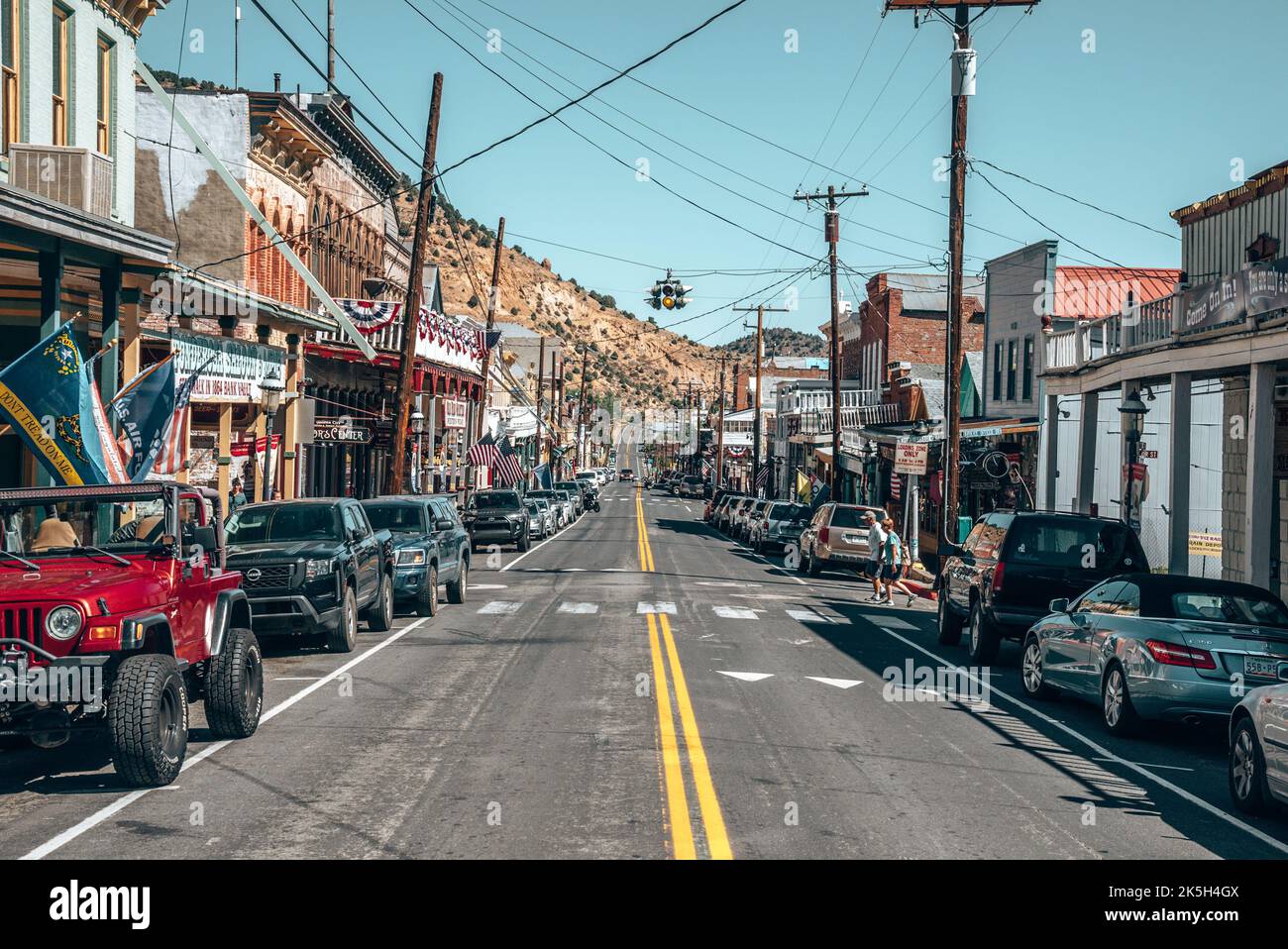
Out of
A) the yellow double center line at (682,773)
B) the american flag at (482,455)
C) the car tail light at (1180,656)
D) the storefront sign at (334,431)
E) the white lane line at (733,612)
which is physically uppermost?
the storefront sign at (334,431)

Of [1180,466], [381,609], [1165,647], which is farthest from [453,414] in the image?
[1165,647]

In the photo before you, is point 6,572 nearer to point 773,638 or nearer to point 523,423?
point 773,638

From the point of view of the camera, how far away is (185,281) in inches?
949

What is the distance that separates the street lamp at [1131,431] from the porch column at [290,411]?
64.9 feet

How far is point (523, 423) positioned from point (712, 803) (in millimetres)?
75837

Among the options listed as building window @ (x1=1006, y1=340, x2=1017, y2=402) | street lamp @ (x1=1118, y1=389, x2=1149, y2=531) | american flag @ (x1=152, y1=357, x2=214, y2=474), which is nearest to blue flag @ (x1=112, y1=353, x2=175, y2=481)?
american flag @ (x1=152, y1=357, x2=214, y2=474)

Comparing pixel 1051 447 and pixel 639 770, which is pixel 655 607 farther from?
pixel 639 770

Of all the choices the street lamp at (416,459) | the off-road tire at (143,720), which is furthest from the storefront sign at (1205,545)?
the street lamp at (416,459)

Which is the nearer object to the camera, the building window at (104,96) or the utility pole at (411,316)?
the building window at (104,96)

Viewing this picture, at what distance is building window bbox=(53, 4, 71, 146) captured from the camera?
831 inches

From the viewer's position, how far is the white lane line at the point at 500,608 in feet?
76.4

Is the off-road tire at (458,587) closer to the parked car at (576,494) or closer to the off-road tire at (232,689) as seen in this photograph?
the off-road tire at (232,689)

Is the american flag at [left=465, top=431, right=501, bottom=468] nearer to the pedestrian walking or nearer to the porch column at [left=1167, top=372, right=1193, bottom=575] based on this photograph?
the pedestrian walking

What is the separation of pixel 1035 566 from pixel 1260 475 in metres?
4.43
